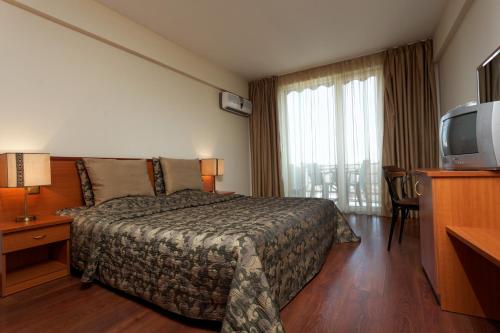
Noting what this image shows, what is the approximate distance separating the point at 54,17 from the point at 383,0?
10.5 ft

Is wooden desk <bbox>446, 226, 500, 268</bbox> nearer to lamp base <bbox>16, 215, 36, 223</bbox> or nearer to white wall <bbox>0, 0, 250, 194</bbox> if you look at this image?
lamp base <bbox>16, 215, 36, 223</bbox>

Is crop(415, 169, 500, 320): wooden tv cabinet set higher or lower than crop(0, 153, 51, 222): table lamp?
lower

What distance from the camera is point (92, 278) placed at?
1779 mm

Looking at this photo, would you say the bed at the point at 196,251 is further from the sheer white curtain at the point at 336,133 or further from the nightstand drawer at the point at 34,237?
the sheer white curtain at the point at 336,133

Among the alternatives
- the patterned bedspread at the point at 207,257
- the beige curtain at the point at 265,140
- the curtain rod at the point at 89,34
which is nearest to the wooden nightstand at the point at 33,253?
the patterned bedspread at the point at 207,257

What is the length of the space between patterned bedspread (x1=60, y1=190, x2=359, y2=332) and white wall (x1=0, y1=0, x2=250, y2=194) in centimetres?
83

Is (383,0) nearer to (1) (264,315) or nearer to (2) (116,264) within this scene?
(1) (264,315)

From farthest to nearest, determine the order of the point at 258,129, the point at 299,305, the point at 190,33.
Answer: the point at 258,129 < the point at 190,33 < the point at 299,305

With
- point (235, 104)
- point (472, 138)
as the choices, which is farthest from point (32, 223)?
point (235, 104)

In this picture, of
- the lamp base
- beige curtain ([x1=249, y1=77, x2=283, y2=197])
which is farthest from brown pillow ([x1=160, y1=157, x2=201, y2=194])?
beige curtain ([x1=249, y1=77, x2=283, y2=197])

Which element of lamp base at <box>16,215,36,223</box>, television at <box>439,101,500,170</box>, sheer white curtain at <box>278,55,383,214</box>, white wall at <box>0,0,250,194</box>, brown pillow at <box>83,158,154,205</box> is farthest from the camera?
sheer white curtain at <box>278,55,383,214</box>

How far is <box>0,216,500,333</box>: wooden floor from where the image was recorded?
4.43ft

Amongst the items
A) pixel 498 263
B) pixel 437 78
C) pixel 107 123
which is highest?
pixel 437 78

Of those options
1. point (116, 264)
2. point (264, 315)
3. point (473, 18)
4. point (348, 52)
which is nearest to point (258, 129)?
point (348, 52)
